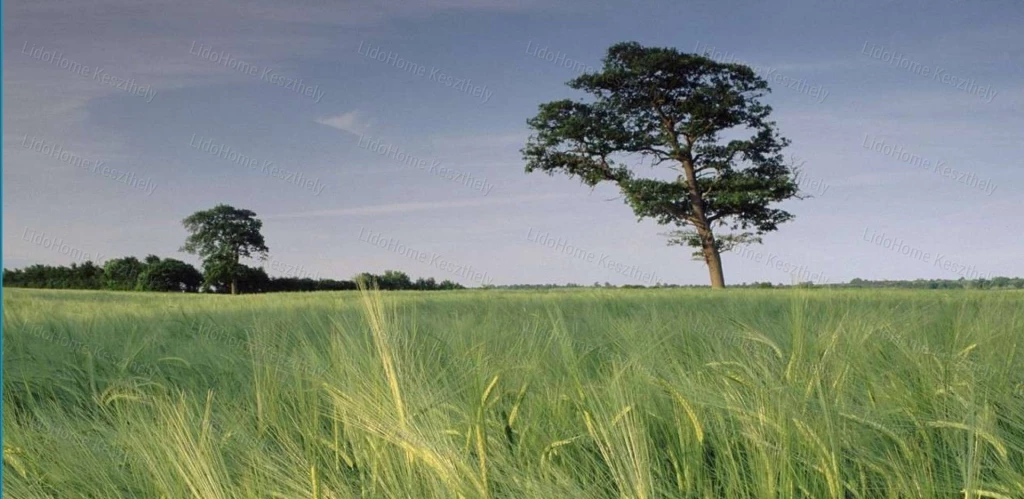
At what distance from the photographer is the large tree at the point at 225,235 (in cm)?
3306

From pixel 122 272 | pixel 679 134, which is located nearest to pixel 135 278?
pixel 122 272

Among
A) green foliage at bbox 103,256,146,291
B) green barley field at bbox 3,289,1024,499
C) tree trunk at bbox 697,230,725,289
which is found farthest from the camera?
green foliage at bbox 103,256,146,291

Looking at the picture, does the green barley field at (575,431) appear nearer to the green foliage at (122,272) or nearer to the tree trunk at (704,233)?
the tree trunk at (704,233)

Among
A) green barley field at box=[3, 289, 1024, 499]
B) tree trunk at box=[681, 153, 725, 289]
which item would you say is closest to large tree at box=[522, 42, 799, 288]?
tree trunk at box=[681, 153, 725, 289]

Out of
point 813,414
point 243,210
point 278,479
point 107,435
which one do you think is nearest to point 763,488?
point 813,414

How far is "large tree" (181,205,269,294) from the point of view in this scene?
3306cm

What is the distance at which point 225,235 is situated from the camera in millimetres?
34438

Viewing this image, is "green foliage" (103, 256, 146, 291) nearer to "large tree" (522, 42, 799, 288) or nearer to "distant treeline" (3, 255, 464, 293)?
"distant treeline" (3, 255, 464, 293)

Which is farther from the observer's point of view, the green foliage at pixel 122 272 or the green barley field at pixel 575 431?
the green foliage at pixel 122 272

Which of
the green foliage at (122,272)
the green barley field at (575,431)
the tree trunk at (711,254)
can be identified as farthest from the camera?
the green foliage at (122,272)

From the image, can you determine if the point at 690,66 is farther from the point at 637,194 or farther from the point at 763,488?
the point at 763,488

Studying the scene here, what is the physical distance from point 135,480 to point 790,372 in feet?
4.55

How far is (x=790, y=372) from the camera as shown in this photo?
153 centimetres

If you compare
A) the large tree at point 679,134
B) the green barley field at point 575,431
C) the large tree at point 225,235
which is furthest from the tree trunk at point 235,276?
the green barley field at point 575,431
